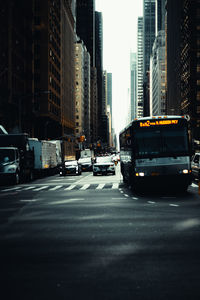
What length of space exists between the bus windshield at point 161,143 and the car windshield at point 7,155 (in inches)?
509

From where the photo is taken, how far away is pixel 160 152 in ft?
62.1

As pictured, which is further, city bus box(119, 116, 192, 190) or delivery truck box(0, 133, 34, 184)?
delivery truck box(0, 133, 34, 184)

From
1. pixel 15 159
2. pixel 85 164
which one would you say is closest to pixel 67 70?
pixel 85 164

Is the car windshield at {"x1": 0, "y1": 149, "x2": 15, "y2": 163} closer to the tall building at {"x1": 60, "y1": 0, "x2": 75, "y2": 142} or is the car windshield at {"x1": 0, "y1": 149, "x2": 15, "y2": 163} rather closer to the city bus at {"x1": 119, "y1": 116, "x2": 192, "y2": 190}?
the city bus at {"x1": 119, "y1": 116, "x2": 192, "y2": 190}

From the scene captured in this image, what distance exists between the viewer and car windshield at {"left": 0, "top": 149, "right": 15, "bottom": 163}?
29348 millimetres

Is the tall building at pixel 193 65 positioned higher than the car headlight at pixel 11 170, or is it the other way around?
the tall building at pixel 193 65

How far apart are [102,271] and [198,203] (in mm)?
9518

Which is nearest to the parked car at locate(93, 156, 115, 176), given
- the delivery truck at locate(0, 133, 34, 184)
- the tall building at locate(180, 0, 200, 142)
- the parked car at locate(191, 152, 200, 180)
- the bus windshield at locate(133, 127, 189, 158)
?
the delivery truck at locate(0, 133, 34, 184)

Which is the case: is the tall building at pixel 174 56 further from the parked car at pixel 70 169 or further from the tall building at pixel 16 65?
the parked car at pixel 70 169

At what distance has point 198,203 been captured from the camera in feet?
48.7

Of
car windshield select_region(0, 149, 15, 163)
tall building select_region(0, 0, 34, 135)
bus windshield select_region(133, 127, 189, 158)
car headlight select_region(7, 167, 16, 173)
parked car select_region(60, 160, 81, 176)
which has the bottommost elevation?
parked car select_region(60, 160, 81, 176)

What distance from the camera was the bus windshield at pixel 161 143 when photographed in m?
19.0

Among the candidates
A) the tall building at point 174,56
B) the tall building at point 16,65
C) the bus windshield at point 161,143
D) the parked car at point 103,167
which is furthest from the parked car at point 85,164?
the tall building at point 174,56

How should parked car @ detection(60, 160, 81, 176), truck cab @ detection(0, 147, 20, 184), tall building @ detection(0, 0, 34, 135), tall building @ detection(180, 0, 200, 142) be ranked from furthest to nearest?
tall building @ detection(180, 0, 200, 142) < tall building @ detection(0, 0, 34, 135) < parked car @ detection(60, 160, 81, 176) < truck cab @ detection(0, 147, 20, 184)
